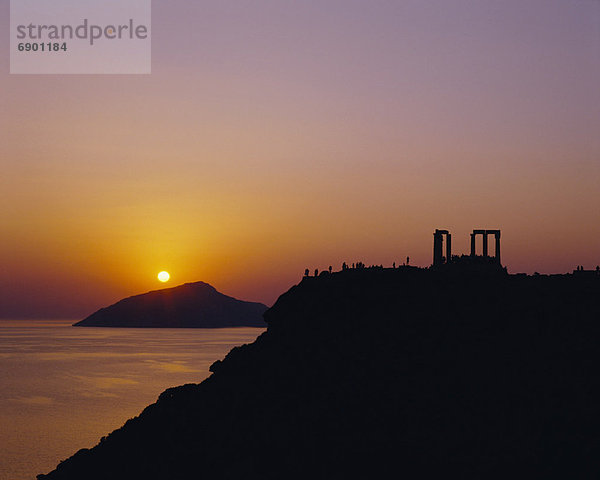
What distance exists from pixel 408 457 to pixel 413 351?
7589mm

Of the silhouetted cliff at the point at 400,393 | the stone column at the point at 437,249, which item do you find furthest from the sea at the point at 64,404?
the stone column at the point at 437,249

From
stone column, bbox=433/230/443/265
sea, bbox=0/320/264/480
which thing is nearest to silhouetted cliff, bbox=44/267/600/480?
stone column, bbox=433/230/443/265

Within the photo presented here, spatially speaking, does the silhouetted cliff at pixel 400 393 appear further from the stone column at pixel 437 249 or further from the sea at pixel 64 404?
the sea at pixel 64 404

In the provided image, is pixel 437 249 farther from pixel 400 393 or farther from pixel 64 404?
pixel 64 404

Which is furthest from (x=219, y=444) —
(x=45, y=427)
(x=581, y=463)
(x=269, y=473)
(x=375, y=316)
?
(x=45, y=427)

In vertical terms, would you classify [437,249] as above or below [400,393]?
above

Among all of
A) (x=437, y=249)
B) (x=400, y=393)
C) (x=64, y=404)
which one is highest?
(x=437, y=249)

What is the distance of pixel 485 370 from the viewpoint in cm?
3597

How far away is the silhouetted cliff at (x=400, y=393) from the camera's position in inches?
1266

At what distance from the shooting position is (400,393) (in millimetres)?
36562

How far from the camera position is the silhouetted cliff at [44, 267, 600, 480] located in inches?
1266

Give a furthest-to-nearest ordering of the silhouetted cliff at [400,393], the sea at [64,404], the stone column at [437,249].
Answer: the sea at [64,404] < the stone column at [437,249] < the silhouetted cliff at [400,393]

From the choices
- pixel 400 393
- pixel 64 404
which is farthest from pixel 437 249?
pixel 64 404

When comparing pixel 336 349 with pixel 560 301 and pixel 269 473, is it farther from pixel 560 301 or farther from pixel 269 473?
pixel 560 301
